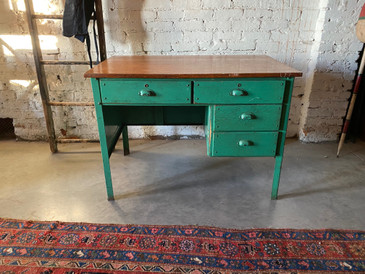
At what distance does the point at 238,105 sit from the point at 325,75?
1485 millimetres

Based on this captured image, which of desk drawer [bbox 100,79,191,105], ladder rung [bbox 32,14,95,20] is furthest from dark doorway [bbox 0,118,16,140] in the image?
desk drawer [bbox 100,79,191,105]

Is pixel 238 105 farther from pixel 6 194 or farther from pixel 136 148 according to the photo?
pixel 6 194

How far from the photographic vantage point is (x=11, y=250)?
1.51 m

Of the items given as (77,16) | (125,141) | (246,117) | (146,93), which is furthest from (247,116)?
(77,16)

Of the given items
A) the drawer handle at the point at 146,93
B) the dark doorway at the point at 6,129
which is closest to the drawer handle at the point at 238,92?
the drawer handle at the point at 146,93

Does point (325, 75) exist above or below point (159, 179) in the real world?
above

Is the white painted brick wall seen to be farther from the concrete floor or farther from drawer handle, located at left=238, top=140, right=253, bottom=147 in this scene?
drawer handle, located at left=238, top=140, right=253, bottom=147

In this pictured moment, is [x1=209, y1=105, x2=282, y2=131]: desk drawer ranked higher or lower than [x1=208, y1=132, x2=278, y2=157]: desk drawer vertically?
higher

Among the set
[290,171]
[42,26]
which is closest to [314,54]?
[290,171]

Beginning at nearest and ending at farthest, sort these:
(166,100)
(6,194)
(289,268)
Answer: (289,268) < (166,100) < (6,194)

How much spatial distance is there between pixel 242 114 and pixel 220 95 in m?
0.19

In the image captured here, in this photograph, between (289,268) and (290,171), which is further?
(290,171)

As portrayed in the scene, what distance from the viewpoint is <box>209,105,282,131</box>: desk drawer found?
1.69 metres

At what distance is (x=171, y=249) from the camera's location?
5.01 feet
